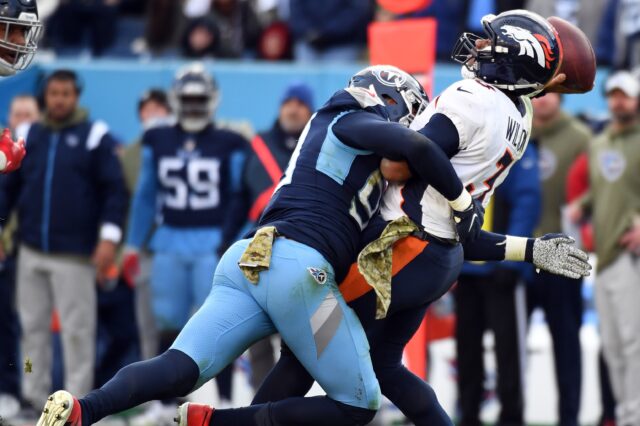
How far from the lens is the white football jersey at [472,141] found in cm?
589

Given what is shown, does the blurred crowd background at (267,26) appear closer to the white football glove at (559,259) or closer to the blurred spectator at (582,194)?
the blurred spectator at (582,194)

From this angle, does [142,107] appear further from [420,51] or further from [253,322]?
[253,322]

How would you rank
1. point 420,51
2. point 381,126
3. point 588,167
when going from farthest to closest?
point 588,167
point 420,51
point 381,126

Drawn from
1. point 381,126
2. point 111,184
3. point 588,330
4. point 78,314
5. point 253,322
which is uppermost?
point 381,126

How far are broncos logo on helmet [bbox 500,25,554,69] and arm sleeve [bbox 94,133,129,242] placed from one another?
4.16 meters

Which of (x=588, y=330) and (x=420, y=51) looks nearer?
(x=420, y=51)

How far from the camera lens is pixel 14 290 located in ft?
32.5

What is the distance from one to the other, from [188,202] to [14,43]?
11.4 feet

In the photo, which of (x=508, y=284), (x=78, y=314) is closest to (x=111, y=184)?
(x=78, y=314)

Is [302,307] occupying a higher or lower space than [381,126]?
lower

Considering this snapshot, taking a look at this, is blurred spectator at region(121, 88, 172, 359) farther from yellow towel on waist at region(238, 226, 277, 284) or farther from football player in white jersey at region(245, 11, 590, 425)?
yellow towel on waist at region(238, 226, 277, 284)

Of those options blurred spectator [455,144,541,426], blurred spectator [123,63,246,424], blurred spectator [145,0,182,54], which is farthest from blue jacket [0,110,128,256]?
blurred spectator [145,0,182,54]

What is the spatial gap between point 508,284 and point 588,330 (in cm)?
313

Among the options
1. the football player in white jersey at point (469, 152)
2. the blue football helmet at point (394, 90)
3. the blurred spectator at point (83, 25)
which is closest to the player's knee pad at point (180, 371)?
the football player in white jersey at point (469, 152)
